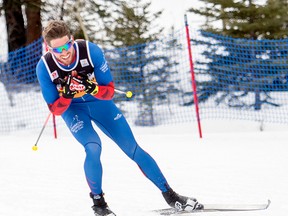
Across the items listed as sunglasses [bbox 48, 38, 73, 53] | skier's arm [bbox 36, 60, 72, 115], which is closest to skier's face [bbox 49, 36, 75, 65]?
sunglasses [bbox 48, 38, 73, 53]

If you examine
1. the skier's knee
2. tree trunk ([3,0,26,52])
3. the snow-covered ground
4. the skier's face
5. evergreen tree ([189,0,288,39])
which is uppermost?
tree trunk ([3,0,26,52])

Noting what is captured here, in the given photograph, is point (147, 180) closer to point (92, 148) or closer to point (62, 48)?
point (92, 148)

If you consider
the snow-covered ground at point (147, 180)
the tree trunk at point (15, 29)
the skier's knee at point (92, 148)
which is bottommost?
the snow-covered ground at point (147, 180)

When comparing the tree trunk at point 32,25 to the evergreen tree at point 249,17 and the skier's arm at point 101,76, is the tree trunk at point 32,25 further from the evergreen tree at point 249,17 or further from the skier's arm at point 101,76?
the skier's arm at point 101,76

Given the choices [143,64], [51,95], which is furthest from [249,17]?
[51,95]

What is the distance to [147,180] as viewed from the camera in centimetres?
456

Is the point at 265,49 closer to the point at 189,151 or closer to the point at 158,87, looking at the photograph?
the point at 158,87

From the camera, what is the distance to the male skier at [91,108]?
10.0 ft

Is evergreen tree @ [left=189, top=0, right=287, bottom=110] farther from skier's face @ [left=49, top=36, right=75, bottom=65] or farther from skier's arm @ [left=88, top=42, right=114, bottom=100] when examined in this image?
skier's face @ [left=49, top=36, right=75, bottom=65]

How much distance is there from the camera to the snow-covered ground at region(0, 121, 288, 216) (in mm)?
3699

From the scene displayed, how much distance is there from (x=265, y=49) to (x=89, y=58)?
280 inches

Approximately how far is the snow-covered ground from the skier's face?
1.39 m

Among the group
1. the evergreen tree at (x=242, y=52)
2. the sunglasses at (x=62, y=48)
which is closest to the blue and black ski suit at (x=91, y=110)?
the sunglasses at (x=62, y=48)

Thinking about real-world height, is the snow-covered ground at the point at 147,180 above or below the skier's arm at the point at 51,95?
below
